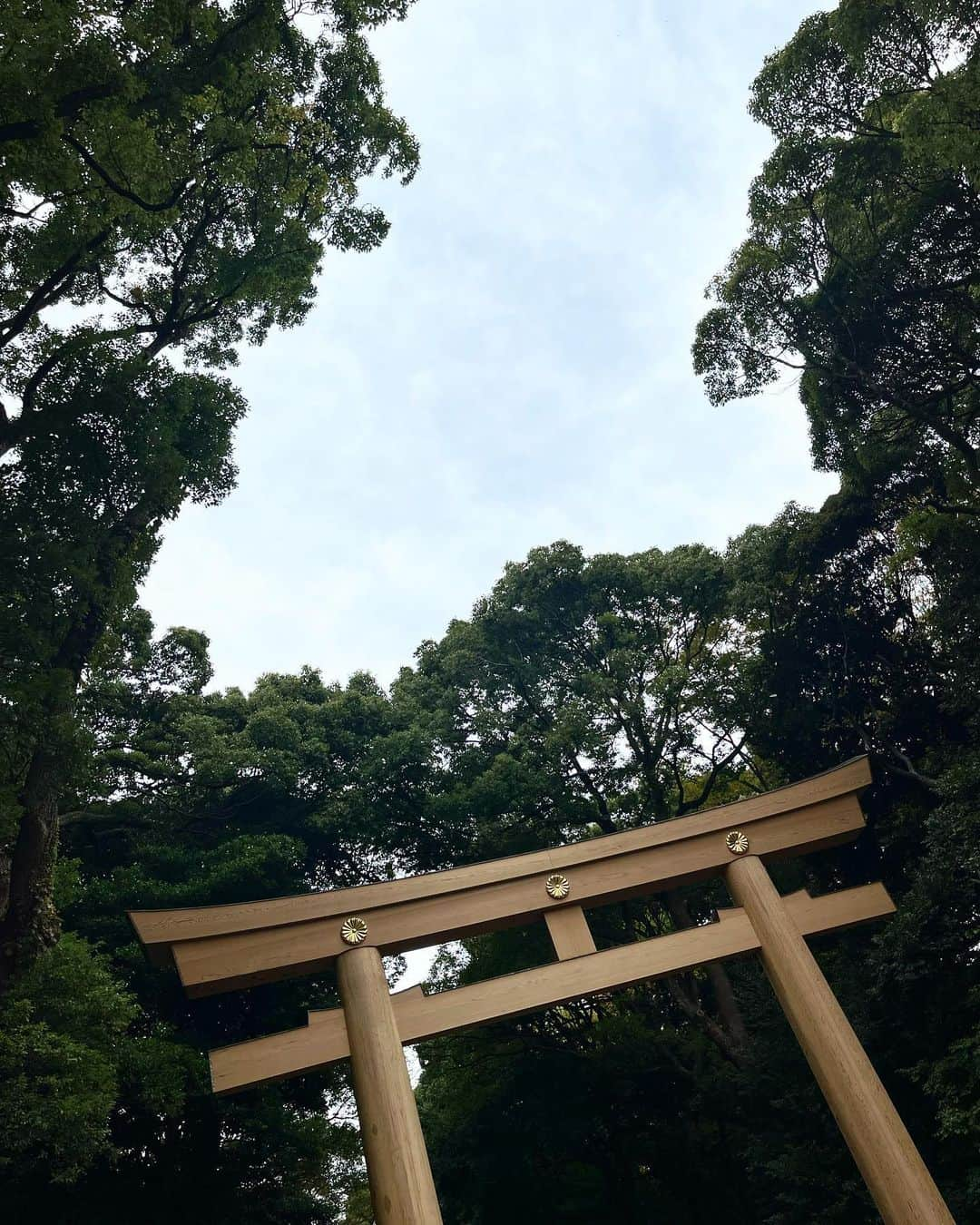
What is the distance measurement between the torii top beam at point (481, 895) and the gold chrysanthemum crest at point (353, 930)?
0.08ft

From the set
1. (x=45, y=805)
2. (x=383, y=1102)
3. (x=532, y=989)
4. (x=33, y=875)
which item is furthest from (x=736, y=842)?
(x=45, y=805)

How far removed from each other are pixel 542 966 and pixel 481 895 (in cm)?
63

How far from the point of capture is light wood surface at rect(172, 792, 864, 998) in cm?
472

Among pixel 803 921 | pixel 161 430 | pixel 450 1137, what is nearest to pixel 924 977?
pixel 803 921

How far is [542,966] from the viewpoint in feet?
16.1

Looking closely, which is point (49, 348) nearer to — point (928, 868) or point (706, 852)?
point (706, 852)

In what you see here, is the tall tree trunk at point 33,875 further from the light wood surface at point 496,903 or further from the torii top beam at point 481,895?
the light wood surface at point 496,903

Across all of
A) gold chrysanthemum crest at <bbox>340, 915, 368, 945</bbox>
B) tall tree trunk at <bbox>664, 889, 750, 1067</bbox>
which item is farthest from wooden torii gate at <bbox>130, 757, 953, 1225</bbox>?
tall tree trunk at <bbox>664, 889, 750, 1067</bbox>

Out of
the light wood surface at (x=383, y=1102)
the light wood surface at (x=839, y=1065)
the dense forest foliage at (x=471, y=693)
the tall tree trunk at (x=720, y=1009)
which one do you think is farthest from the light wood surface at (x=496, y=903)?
the tall tree trunk at (x=720, y=1009)

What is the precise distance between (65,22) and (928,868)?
31.5 feet

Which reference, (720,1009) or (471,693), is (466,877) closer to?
(720,1009)

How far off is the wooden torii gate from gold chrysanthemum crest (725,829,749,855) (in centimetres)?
1

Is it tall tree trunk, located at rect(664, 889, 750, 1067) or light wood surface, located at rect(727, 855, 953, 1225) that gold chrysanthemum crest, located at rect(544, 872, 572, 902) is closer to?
light wood surface, located at rect(727, 855, 953, 1225)

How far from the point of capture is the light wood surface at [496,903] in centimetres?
472
